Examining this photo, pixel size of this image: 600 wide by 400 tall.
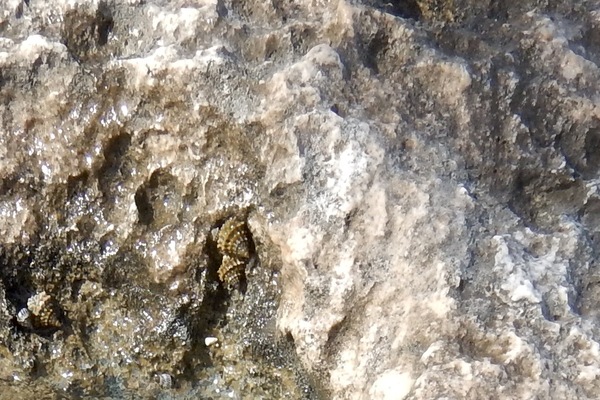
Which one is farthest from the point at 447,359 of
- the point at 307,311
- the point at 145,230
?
the point at 145,230

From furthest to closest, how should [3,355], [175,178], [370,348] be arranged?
[3,355]
[175,178]
[370,348]

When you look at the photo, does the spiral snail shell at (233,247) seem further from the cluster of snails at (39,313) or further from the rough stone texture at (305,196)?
the cluster of snails at (39,313)

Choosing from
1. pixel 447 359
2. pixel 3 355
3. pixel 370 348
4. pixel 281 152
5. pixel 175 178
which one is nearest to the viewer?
pixel 447 359

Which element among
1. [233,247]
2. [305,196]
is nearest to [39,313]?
[233,247]

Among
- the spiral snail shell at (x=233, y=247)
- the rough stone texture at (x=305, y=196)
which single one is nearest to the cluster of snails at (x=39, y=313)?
the rough stone texture at (x=305, y=196)

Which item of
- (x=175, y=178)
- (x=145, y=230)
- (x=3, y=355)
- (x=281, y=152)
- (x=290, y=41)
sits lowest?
(x=3, y=355)

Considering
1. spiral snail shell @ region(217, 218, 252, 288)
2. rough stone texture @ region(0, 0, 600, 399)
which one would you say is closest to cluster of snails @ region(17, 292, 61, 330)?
rough stone texture @ region(0, 0, 600, 399)

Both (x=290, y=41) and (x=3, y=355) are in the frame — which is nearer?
(x=290, y=41)

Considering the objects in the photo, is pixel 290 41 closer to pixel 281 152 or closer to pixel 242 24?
→ pixel 242 24

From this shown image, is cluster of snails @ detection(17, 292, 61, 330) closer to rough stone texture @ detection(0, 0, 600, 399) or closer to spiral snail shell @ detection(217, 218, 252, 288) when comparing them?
rough stone texture @ detection(0, 0, 600, 399)
